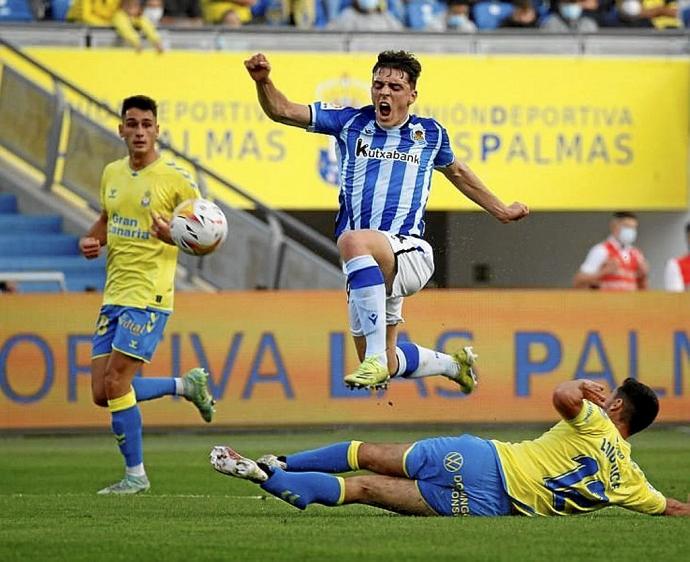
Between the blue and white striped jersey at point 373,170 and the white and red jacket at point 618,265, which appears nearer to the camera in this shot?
the blue and white striped jersey at point 373,170

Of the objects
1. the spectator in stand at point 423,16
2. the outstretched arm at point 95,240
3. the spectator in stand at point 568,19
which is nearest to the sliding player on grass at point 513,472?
the outstretched arm at point 95,240

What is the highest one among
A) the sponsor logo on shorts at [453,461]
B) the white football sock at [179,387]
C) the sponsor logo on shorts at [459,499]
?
the white football sock at [179,387]

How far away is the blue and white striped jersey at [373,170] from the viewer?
999 centimetres

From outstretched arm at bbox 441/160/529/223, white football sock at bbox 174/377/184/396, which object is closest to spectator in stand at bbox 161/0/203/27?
white football sock at bbox 174/377/184/396

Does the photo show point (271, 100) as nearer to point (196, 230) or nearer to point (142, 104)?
point (196, 230)

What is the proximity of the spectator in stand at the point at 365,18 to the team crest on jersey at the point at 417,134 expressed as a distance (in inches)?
434

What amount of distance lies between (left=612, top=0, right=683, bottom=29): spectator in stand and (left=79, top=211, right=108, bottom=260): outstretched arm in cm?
1214

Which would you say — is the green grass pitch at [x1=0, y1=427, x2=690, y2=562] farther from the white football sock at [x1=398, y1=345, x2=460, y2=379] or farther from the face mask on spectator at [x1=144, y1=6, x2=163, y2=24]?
the face mask on spectator at [x1=144, y1=6, x2=163, y2=24]

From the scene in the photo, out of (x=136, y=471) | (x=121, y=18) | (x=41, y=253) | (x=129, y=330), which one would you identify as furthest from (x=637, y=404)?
(x=121, y=18)

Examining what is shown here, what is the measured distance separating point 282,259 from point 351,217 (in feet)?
24.7

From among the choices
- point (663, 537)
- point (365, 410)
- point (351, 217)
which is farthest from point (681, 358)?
point (663, 537)

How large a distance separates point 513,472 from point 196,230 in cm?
295

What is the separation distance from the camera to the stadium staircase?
59.9ft

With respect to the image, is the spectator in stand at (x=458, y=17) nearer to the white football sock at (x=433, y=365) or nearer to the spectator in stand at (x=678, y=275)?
the spectator in stand at (x=678, y=275)
